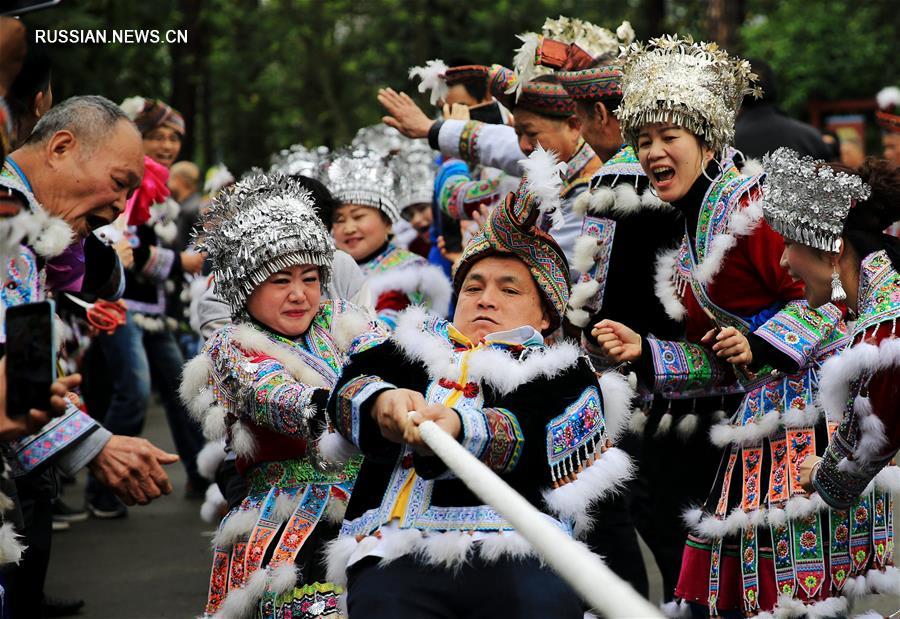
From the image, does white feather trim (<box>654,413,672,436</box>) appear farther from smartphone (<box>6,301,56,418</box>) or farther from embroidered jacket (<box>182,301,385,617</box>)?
smartphone (<box>6,301,56,418</box>)

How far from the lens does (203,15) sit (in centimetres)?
2045

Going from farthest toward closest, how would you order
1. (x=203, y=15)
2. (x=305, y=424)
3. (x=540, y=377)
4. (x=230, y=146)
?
(x=230, y=146), (x=203, y=15), (x=305, y=424), (x=540, y=377)

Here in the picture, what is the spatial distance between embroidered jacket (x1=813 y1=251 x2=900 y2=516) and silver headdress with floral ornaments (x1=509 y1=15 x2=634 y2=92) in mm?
2245

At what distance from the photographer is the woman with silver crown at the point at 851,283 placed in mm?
3688

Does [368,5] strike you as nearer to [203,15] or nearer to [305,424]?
[203,15]

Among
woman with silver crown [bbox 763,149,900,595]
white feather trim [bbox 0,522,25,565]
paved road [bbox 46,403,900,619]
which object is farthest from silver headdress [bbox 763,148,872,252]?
white feather trim [bbox 0,522,25,565]

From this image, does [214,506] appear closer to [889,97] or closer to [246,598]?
[246,598]

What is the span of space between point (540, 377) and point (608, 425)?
0.38m

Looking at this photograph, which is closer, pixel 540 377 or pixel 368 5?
pixel 540 377

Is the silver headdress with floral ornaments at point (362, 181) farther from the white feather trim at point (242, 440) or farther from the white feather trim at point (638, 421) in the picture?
the white feather trim at point (242, 440)

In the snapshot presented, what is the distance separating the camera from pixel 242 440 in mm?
4395

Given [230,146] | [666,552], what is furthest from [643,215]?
[230,146]

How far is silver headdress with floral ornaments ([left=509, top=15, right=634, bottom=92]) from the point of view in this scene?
5.82 m

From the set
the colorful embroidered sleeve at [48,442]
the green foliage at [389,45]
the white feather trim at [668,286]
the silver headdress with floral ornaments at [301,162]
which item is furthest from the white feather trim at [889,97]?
the green foliage at [389,45]
